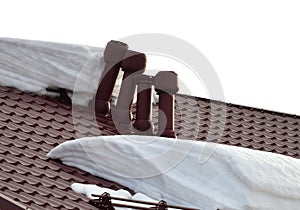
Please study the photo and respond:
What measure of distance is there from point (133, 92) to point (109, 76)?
0.47 m

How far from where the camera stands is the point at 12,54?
54.7 ft

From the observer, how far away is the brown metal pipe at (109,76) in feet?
51.9

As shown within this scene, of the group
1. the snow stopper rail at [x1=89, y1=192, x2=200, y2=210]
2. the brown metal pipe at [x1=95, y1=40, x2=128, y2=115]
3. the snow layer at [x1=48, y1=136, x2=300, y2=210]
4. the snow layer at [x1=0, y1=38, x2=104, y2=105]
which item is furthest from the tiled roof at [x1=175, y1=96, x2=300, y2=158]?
the snow stopper rail at [x1=89, y1=192, x2=200, y2=210]

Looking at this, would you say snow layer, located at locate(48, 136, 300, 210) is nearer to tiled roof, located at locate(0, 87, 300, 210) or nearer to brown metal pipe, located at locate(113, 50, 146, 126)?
tiled roof, located at locate(0, 87, 300, 210)

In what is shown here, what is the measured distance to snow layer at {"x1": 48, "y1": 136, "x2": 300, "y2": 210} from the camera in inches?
508

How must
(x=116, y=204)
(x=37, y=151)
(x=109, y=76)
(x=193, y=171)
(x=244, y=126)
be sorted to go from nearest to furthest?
(x=116, y=204) < (x=193, y=171) < (x=37, y=151) < (x=109, y=76) < (x=244, y=126)

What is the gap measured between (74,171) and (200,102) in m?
4.58

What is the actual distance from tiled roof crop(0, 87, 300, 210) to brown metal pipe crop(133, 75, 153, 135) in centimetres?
38

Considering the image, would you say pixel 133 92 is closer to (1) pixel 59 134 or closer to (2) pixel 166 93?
(2) pixel 166 93

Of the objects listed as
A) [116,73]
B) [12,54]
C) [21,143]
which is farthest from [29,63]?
[21,143]

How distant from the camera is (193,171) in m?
13.2

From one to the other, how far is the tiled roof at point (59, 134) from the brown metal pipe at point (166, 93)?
0.48 meters

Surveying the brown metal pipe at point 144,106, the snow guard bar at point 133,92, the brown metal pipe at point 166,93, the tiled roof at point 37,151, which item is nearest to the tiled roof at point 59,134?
the tiled roof at point 37,151

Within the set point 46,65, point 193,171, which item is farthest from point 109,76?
point 193,171
